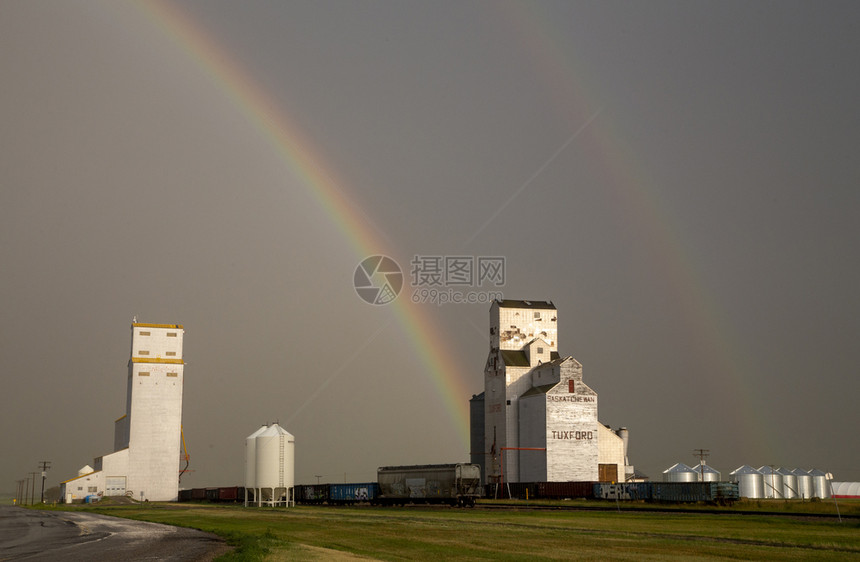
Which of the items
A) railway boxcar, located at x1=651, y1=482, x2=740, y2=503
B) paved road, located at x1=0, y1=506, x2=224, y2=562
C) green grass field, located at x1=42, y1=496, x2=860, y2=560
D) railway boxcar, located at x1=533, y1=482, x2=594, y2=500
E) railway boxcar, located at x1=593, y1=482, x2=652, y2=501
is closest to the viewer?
green grass field, located at x1=42, y1=496, x2=860, y2=560

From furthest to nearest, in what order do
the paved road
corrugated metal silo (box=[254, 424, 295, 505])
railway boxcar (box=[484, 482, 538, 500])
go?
railway boxcar (box=[484, 482, 538, 500]), corrugated metal silo (box=[254, 424, 295, 505]), the paved road

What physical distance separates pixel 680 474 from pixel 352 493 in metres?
50.5

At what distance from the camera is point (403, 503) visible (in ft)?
284

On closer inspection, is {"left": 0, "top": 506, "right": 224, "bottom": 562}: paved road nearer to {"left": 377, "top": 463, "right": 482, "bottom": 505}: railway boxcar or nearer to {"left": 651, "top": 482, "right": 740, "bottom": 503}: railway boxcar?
{"left": 377, "top": 463, "right": 482, "bottom": 505}: railway boxcar

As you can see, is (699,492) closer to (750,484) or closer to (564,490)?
(564,490)

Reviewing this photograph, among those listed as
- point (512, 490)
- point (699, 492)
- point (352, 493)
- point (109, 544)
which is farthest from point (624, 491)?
point (109, 544)

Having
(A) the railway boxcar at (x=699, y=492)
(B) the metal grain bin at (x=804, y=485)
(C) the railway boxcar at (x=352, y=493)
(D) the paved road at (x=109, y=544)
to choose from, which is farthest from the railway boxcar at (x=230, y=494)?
(B) the metal grain bin at (x=804, y=485)

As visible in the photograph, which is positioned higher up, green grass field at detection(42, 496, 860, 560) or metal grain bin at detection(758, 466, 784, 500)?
green grass field at detection(42, 496, 860, 560)

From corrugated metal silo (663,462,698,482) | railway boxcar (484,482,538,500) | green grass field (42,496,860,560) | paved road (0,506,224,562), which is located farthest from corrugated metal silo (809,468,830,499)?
paved road (0,506,224,562)

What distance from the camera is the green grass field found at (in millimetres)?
26016

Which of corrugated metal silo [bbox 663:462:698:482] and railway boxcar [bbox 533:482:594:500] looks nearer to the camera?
railway boxcar [bbox 533:482:594:500]

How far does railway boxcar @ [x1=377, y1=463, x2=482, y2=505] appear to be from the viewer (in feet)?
257

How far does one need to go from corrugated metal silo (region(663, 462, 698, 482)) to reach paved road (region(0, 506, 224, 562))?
291 ft

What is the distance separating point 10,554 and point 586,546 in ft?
61.3
